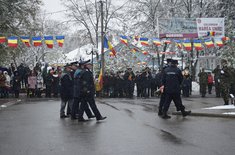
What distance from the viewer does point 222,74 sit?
17.0m

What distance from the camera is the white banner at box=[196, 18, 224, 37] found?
31.2 metres

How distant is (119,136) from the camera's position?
31.9 feet

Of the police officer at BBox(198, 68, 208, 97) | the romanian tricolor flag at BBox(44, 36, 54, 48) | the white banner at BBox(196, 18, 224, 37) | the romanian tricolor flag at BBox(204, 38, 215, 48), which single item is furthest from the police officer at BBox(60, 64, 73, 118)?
the white banner at BBox(196, 18, 224, 37)

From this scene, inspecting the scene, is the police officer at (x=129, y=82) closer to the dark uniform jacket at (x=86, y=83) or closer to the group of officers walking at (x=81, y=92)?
the group of officers walking at (x=81, y=92)

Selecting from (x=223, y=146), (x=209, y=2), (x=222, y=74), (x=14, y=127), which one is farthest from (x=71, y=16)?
(x=223, y=146)

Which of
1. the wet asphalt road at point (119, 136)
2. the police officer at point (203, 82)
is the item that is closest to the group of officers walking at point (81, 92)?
the wet asphalt road at point (119, 136)

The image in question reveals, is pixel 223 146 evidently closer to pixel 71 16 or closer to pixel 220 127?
pixel 220 127

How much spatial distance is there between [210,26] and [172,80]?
61.3 feet

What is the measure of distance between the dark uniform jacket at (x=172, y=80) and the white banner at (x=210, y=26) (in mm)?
18076

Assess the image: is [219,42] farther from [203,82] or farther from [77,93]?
[77,93]

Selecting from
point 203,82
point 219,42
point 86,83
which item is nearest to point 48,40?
point 203,82

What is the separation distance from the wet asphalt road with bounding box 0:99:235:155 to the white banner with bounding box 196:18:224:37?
1849cm

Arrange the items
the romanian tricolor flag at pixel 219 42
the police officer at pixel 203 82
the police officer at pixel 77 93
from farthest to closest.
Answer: the romanian tricolor flag at pixel 219 42
the police officer at pixel 203 82
the police officer at pixel 77 93

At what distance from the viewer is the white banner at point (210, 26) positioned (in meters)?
31.2
